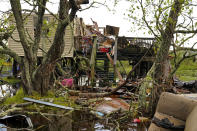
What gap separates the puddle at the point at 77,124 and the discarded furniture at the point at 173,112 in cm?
154

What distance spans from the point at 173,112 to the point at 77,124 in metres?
3.26

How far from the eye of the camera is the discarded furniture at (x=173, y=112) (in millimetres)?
3832

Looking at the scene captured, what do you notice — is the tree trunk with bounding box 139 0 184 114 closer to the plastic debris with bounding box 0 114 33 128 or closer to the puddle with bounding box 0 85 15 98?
the plastic debris with bounding box 0 114 33 128

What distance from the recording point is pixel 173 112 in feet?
13.6

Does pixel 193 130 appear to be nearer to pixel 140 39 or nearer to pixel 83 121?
pixel 83 121

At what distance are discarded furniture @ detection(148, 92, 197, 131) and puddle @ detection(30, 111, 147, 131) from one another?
154cm

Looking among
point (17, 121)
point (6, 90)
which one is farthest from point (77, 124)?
point (6, 90)

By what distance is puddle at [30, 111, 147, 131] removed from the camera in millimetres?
5520

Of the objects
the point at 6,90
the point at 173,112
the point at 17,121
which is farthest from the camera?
the point at 6,90

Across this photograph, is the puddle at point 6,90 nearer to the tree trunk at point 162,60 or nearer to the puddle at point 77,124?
the puddle at point 77,124

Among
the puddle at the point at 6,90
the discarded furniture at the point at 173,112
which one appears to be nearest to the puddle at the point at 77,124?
the discarded furniture at the point at 173,112

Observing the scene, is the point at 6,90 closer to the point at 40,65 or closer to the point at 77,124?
the point at 40,65

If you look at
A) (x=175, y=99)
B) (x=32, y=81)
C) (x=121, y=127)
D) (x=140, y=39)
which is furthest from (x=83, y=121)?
(x=140, y=39)

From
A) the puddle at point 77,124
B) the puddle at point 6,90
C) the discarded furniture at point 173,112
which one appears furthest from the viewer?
the puddle at point 6,90
